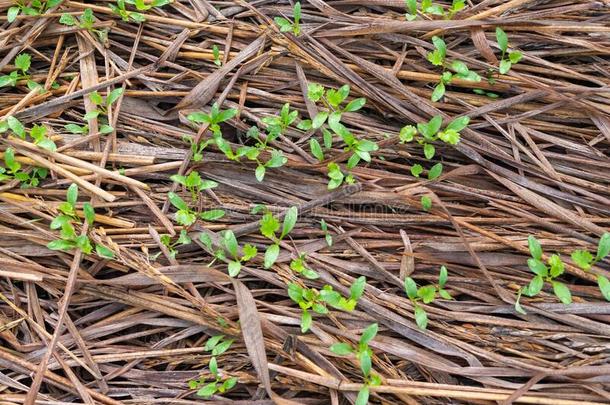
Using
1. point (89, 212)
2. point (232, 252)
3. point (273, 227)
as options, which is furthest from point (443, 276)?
point (89, 212)

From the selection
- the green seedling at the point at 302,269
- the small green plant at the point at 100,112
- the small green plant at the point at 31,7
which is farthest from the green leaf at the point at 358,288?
the small green plant at the point at 31,7

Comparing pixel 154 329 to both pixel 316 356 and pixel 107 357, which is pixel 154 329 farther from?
pixel 316 356

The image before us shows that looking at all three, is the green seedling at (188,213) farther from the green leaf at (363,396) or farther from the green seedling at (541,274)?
the green seedling at (541,274)

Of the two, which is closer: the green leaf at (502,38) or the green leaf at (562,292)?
the green leaf at (562,292)

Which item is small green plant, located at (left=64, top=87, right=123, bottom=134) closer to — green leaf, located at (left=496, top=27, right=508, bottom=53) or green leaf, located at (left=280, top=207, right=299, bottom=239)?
green leaf, located at (left=280, top=207, right=299, bottom=239)

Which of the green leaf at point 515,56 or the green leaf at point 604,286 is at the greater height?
the green leaf at point 515,56

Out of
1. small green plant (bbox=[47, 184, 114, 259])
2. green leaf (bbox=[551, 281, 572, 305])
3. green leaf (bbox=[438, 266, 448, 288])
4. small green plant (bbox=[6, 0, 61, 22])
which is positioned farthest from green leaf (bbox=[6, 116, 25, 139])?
green leaf (bbox=[551, 281, 572, 305])
